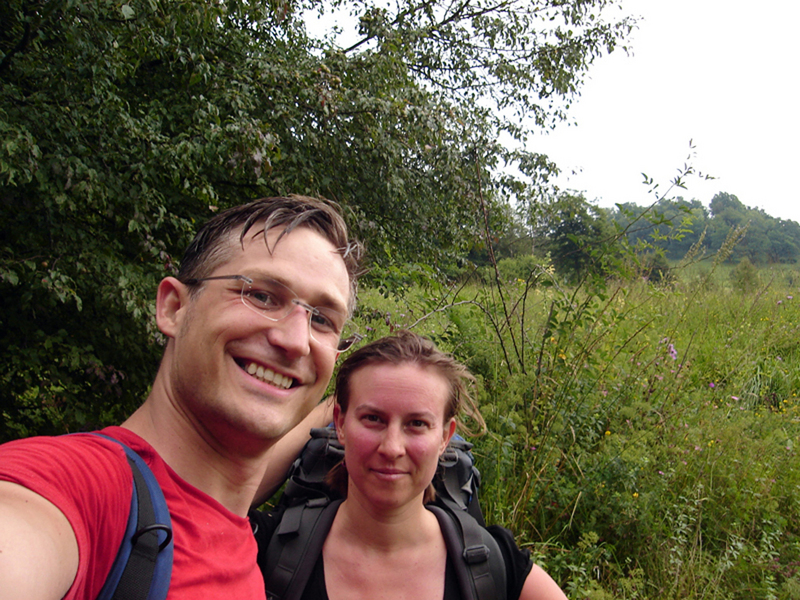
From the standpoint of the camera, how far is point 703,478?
134 inches

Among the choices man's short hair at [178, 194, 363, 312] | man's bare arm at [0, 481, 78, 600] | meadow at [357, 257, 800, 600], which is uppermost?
man's short hair at [178, 194, 363, 312]

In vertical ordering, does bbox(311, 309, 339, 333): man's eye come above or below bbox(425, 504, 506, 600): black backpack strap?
above

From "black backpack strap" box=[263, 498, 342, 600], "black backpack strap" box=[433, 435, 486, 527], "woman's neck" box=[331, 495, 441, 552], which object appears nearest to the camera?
"black backpack strap" box=[263, 498, 342, 600]

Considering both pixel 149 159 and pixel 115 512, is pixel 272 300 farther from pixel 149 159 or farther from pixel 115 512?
pixel 149 159

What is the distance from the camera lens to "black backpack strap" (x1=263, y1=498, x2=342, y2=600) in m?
1.56

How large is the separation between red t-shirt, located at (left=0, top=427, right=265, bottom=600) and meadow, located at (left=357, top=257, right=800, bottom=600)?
5.76 ft

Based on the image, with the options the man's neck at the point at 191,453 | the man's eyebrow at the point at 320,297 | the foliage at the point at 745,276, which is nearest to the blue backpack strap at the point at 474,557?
the man's neck at the point at 191,453

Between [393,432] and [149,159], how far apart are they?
2153 millimetres

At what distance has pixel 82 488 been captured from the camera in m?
0.91

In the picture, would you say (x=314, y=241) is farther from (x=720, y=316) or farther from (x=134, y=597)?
(x=720, y=316)

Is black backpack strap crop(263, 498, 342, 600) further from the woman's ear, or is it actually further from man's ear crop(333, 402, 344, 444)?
the woman's ear

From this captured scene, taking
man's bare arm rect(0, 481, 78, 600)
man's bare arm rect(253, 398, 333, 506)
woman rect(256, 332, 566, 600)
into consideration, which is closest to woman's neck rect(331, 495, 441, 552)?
woman rect(256, 332, 566, 600)

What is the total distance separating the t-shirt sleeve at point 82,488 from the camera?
0.84m

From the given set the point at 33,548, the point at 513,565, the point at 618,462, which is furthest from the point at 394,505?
the point at 618,462
